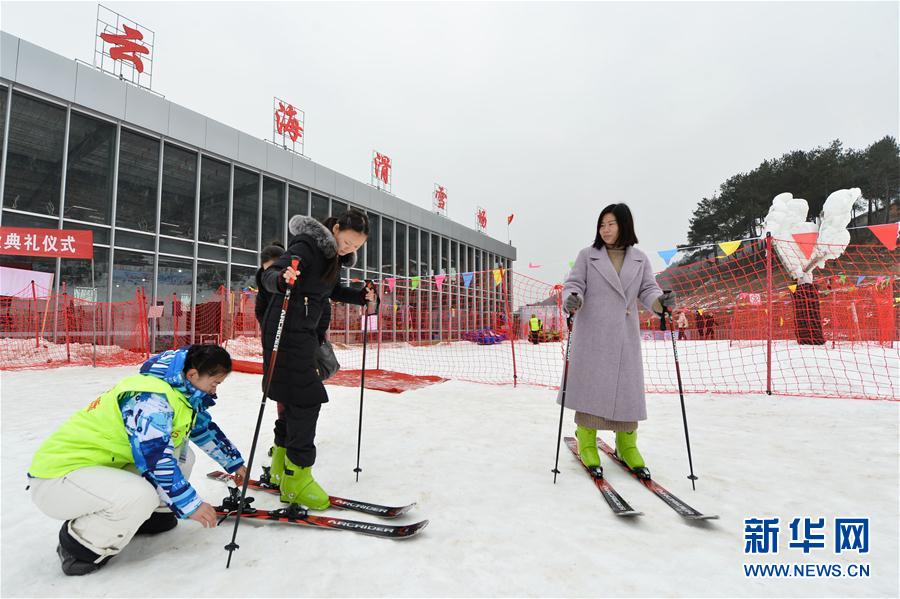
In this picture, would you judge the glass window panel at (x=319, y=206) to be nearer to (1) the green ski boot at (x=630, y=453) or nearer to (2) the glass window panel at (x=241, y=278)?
(2) the glass window panel at (x=241, y=278)

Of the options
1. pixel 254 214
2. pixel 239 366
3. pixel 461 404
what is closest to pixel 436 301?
pixel 254 214

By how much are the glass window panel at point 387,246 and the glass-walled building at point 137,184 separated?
3.01 metres

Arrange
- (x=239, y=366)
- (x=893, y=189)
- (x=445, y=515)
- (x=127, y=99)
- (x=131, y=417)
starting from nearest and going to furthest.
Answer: (x=131, y=417)
(x=445, y=515)
(x=239, y=366)
(x=127, y=99)
(x=893, y=189)

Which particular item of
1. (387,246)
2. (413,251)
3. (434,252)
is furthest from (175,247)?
(434,252)

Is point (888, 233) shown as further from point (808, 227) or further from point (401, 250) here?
point (401, 250)

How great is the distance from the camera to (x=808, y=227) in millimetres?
14594

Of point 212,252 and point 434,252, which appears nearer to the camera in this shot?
point 212,252

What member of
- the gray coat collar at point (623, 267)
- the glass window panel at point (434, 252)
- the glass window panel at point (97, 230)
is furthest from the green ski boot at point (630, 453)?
the glass window panel at point (434, 252)

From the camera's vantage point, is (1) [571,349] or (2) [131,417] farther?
(1) [571,349]

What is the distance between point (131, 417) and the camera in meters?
1.74

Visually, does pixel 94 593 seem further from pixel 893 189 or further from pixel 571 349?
pixel 893 189

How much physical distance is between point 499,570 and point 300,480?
1.22 metres

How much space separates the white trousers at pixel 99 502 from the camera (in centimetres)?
166

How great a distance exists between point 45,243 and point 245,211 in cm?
585
